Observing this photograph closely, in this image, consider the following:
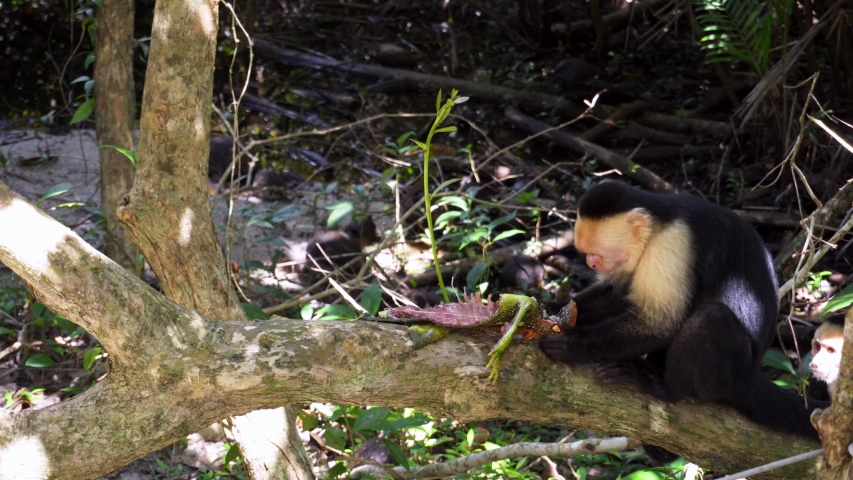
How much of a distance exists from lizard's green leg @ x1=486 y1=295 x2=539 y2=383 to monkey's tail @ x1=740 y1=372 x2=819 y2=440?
2.36 feet

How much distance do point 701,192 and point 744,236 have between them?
11.0 feet

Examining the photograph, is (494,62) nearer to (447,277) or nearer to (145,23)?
(145,23)

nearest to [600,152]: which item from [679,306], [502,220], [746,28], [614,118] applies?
[614,118]

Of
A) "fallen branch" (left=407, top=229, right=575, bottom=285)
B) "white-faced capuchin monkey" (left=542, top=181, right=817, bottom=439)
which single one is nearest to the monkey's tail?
"white-faced capuchin monkey" (left=542, top=181, right=817, bottom=439)

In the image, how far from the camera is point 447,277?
4.84 meters

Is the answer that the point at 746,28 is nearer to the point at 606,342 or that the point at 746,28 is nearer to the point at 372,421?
the point at 606,342

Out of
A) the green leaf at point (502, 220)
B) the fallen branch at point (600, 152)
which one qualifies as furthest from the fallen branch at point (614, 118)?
the green leaf at point (502, 220)

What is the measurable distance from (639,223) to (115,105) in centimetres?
264

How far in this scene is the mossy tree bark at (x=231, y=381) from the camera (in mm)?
1856

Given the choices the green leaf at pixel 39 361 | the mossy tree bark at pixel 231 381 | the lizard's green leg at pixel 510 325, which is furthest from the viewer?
the green leaf at pixel 39 361

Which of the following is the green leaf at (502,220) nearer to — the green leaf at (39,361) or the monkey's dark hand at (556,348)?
the monkey's dark hand at (556,348)

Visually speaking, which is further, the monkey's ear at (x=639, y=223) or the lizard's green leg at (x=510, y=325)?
the monkey's ear at (x=639, y=223)

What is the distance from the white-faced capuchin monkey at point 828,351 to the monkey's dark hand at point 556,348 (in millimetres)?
A: 1232

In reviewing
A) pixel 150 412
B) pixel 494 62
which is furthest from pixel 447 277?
pixel 494 62
